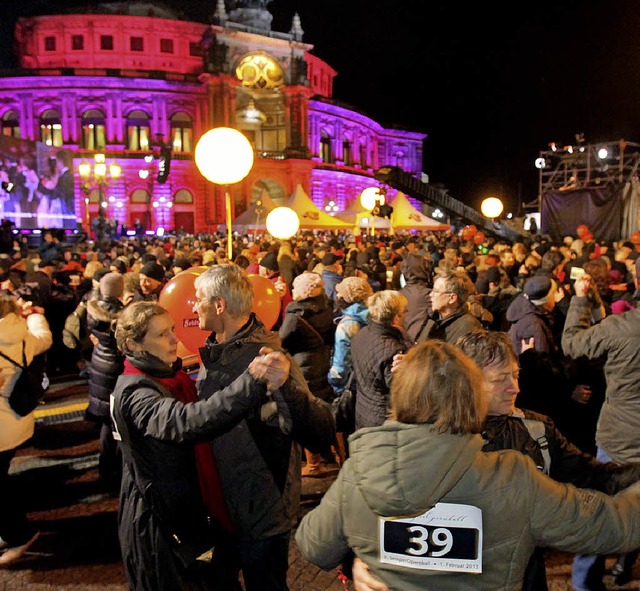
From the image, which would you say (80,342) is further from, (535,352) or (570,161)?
(570,161)

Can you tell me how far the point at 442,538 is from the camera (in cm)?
150

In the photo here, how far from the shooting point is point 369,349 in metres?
3.87

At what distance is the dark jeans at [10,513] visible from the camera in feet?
12.1

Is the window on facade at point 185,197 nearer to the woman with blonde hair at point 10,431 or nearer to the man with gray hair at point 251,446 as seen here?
the woman with blonde hair at point 10,431

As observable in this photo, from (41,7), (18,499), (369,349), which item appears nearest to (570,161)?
(369,349)

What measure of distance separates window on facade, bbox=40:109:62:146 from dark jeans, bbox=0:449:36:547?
4490 centimetres

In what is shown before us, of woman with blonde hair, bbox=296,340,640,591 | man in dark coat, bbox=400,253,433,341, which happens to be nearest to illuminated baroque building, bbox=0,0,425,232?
man in dark coat, bbox=400,253,433,341

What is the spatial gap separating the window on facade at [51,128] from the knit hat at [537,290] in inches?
1798

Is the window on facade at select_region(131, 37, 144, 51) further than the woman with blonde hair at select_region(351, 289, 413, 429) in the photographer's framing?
Yes

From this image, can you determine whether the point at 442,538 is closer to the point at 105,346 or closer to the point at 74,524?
the point at 105,346

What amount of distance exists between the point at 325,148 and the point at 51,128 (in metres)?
23.5

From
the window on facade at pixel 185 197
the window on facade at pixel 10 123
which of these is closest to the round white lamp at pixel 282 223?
the window on facade at pixel 185 197

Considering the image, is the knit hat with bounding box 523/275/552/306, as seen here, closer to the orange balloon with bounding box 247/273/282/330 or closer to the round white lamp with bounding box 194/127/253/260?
the orange balloon with bounding box 247/273/282/330

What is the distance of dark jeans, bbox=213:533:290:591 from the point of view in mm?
2398
